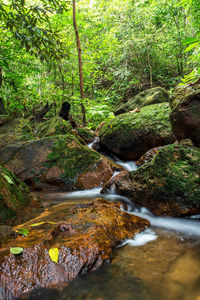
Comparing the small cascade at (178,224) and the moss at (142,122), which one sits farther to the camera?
the moss at (142,122)

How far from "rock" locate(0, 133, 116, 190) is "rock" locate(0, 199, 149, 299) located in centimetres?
262

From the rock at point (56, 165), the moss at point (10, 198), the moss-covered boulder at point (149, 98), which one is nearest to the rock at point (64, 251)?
the moss at point (10, 198)

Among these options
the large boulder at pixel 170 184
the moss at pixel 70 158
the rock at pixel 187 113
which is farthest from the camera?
the moss at pixel 70 158

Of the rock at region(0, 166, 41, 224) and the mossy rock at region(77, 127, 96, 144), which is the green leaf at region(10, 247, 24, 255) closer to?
the rock at region(0, 166, 41, 224)

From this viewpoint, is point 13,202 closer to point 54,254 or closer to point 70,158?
point 54,254

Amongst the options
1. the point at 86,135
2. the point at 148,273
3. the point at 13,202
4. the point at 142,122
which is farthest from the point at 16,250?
the point at 86,135

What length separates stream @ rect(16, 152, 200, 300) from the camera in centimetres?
136

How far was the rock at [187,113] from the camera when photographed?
11.0 feet

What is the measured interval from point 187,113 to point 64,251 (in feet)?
9.47

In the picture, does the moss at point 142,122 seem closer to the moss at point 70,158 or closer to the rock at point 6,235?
the moss at point 70,158

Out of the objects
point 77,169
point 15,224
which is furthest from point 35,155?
point 15,224

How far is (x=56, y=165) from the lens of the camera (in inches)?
203

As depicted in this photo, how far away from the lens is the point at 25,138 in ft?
20.2

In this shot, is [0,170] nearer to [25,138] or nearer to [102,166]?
[102,166]
